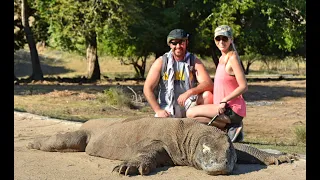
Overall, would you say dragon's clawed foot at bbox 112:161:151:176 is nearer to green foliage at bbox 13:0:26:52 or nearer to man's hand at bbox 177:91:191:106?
man's hand at bbox 177:91:191:106

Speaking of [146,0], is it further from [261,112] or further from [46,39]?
[261,112]

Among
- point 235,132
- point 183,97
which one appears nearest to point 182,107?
point 183,97

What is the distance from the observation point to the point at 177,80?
27.5 ft

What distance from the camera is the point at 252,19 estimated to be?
31625mm

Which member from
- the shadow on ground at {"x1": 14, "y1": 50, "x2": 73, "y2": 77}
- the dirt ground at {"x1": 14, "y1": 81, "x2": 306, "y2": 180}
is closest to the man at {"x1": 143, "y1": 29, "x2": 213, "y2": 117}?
the dirt ground at {"x1": 14, "y1": 81, "x2": 306, "y2": 180}

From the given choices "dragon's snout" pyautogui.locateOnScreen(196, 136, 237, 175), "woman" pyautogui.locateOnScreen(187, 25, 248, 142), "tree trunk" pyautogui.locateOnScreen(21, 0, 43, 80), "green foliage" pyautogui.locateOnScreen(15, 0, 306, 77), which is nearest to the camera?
"dragon's snout" pyautogui.locateOnScreen(196, 136, 237, 175)

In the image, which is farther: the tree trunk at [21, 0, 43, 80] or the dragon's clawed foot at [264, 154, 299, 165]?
the tree trunk at [21, 0, 43, 80]

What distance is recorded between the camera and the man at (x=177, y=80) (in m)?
8.24

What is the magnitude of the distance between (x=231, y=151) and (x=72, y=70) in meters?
51.5

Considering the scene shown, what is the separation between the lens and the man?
824 cm

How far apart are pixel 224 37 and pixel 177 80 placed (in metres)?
0.88

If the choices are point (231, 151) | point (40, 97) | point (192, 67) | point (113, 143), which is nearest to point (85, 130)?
point (113, 143)

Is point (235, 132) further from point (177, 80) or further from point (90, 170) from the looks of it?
point (90, 170)

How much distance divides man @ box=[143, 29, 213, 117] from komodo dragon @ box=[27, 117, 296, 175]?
556 mm
